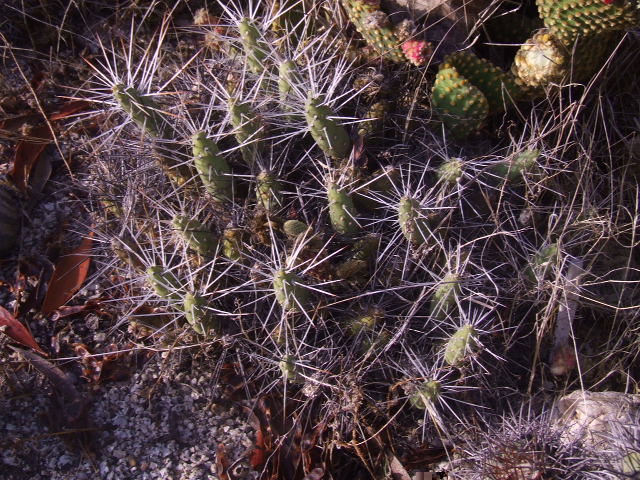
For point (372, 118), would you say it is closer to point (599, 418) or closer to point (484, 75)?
point (484, 75)

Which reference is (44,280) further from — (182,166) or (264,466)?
(264,466)

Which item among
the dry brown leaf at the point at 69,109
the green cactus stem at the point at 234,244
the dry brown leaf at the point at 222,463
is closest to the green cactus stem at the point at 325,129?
the green cactus stem at the point at 234,244

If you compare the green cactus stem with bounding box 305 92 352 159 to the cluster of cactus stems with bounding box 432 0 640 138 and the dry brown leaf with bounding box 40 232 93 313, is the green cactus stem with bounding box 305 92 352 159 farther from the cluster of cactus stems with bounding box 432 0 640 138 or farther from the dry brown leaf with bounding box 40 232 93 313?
the dry brown leaf with bounding box 40 232 93 313

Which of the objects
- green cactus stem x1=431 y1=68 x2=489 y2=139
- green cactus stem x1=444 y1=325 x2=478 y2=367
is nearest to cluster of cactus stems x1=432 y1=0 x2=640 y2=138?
green cactus stem x1=431 y1=68 x2=489 y2=139

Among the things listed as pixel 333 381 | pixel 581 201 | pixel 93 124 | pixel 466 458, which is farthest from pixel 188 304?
pixel 581 201

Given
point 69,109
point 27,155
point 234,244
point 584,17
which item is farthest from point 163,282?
point 584,17

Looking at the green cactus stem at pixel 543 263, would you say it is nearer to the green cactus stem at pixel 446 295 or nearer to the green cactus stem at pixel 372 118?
the green cactus stem at pixel 446 295
